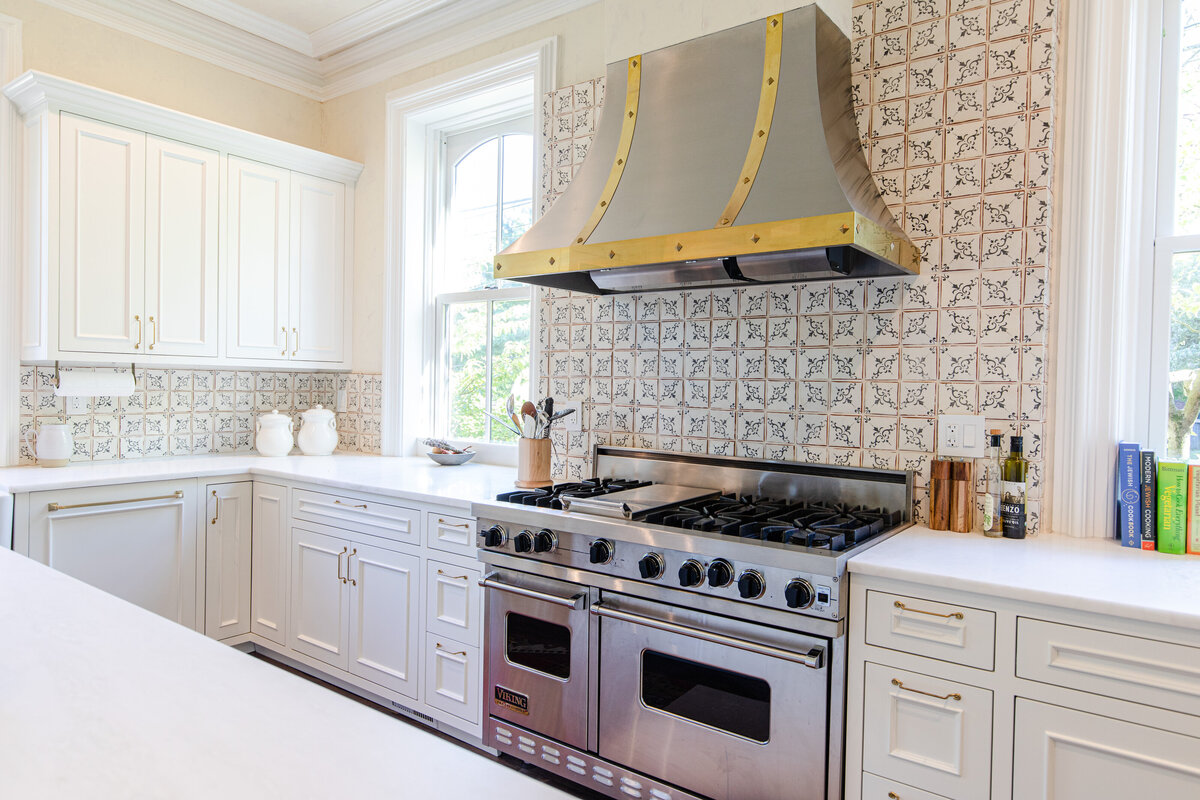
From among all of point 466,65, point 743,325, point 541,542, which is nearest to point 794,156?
point 743,325

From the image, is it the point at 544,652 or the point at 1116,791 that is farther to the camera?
the point at 544,652

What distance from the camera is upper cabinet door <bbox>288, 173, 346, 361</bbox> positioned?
3.71 meters

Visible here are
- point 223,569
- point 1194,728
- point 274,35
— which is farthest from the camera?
point 274,35

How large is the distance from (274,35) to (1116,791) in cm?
432

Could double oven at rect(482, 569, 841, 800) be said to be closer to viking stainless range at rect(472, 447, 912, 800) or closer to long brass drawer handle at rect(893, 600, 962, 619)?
viking stainless range at rect(472, 447, 912, 800)

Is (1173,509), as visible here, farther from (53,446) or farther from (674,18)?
(53,446)

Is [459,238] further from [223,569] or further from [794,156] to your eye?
[794,156]

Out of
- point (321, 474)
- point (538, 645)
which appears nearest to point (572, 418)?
point (538, 645)

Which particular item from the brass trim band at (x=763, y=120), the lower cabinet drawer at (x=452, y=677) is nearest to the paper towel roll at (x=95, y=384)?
the lower cabinet drawer at (x=452, y=677)

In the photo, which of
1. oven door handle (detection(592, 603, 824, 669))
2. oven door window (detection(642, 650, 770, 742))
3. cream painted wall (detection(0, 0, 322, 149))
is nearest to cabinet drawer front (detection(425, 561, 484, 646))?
oven door handle (detection(592, 603, 824, 669))

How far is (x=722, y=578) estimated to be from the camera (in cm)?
182

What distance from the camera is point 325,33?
12.1 ft

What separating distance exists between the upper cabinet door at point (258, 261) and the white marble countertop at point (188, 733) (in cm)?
272

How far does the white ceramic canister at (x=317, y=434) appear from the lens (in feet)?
12.1
